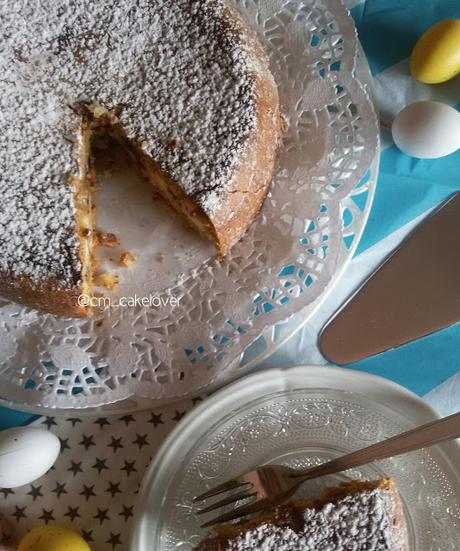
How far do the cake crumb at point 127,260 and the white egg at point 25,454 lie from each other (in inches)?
20.1

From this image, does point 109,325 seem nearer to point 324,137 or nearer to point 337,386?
point 337,386

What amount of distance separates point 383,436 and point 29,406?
966 millimetres

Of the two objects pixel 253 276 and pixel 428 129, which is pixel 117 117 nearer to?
pixel 253 276

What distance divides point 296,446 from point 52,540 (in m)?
0.70

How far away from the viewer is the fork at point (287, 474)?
1.79 m

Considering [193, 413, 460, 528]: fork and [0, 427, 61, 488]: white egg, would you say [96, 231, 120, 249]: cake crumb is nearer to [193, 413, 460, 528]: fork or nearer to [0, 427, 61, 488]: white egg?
[0, 427, 61, 488]: white egg

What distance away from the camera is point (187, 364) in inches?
77.8

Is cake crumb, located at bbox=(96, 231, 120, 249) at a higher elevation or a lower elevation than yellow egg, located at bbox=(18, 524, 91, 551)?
higher

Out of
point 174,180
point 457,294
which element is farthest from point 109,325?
point 457,294

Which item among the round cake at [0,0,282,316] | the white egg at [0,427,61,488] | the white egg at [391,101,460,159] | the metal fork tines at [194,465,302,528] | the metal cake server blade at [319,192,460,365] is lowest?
the metal fork tines at [194,465,302,528]

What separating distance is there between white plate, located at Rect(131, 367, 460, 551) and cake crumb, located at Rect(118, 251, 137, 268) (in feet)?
1.52

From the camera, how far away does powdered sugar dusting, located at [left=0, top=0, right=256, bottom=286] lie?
194 cm

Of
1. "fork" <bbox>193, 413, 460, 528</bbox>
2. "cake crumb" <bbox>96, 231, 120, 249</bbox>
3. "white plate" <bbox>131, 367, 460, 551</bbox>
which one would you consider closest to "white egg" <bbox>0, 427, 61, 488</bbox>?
"white plate" <bbox>131, 367, 460, 551</bbox>

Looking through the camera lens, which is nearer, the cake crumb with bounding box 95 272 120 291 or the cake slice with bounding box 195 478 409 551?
the cake slice with bounding box 195 478 409 551
